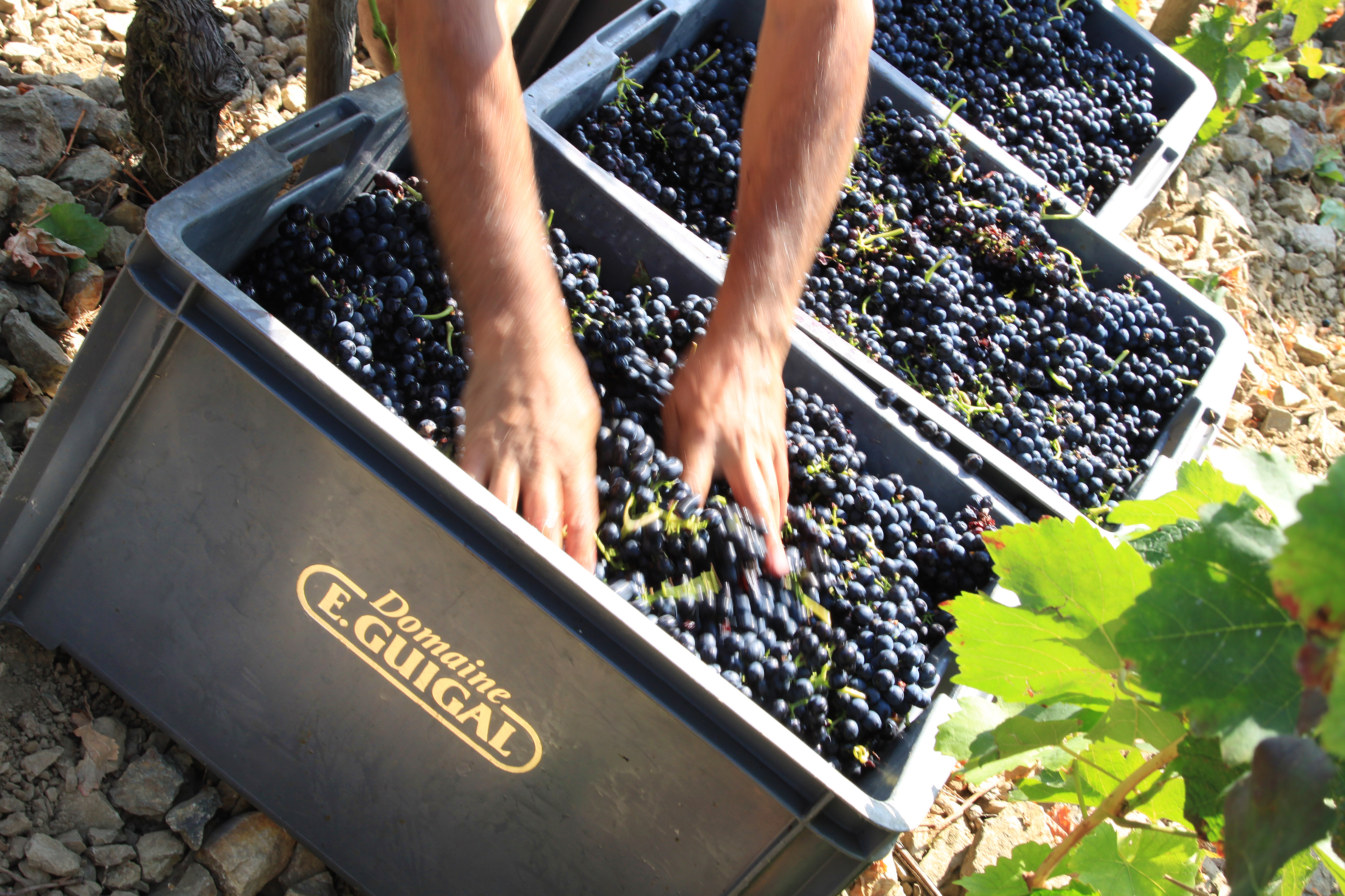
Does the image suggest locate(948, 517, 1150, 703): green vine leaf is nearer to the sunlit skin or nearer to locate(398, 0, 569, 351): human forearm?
the sunlit skin

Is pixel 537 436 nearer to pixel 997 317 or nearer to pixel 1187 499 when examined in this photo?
pixel 1187 499

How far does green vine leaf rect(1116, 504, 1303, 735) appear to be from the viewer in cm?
60

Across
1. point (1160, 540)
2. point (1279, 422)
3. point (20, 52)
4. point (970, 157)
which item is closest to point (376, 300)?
point (1160, 540)

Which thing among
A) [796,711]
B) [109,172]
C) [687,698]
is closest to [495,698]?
[687,698]

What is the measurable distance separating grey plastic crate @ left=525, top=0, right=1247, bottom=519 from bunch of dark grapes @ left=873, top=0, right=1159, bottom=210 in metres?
0.17

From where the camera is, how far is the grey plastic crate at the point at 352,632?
0.97 m

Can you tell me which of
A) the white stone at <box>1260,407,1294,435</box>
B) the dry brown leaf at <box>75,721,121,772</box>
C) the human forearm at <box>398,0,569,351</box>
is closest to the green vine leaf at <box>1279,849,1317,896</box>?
the human forearm at <box>398,0,569,351</box>

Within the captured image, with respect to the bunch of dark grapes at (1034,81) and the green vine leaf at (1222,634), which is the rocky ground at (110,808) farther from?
the bunch of dark grapes at (1034,81)

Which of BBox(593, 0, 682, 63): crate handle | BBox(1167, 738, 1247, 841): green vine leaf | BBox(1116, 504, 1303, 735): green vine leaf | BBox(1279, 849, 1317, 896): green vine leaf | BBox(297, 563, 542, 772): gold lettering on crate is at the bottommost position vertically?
BBox(297, 563, 542, 772): gold lettering on crate

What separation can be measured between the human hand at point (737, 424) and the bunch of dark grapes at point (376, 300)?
303 millimetres

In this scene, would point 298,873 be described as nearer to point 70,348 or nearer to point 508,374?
point 508,374

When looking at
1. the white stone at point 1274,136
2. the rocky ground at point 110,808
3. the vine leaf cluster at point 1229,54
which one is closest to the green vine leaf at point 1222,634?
the rocky ground at point 110,808

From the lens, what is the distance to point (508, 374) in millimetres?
1111

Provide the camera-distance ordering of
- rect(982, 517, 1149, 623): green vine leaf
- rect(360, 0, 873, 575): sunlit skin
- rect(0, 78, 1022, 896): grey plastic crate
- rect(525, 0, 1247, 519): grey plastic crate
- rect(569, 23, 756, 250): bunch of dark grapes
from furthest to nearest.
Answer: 1. rect(569, 23, 756, 250): bunch of dark grapes
2. rect(525, 0, 1247, 519): grey plastic crate
3. rect(360, 0, 873, 575): sunlit skin
4. rect(0, 78, 1022, 896): grey plastic crate
5. rect(982, 517, 1149, 623): green vine leaf
